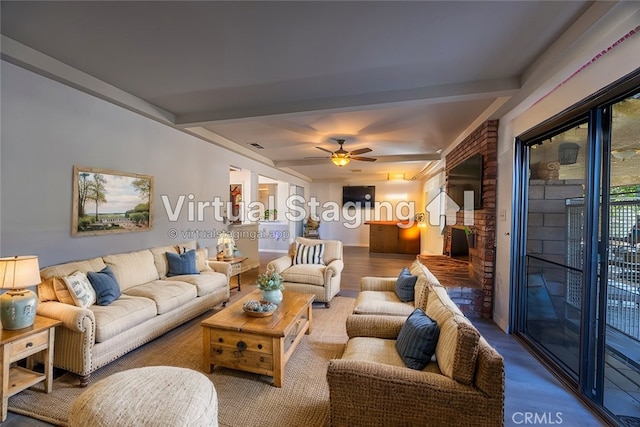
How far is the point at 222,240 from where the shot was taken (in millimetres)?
4816

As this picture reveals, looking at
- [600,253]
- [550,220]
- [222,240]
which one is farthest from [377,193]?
[600,253]

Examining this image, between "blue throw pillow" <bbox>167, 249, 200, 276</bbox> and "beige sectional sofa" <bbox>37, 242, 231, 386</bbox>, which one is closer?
"beige sectional sofa" <bbox>37, 242, 231, 386</bbox>

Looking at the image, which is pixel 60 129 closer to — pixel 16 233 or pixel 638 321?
pixel 16 233

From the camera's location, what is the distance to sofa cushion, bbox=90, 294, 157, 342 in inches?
89.1

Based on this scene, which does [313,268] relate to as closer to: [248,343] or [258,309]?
[258,309]

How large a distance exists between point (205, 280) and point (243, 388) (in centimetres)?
175

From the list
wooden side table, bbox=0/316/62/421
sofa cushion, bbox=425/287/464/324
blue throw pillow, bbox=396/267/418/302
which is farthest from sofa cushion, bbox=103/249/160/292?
sofa cushion, bbox=425/287/464/324

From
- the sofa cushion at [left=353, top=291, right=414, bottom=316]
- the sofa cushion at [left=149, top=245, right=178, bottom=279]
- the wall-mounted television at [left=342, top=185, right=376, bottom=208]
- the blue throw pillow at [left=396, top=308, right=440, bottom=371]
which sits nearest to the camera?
the blue throw pillow at [left=396, top=308, right=440, bottom=371]

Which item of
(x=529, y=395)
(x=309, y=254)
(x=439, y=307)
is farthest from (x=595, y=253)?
(x=309, y=254)

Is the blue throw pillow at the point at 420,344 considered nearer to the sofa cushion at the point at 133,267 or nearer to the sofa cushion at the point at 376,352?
the sofa cushion at the point at 376,352

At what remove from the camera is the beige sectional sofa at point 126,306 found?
7.13 feet

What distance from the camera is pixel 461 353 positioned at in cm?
137

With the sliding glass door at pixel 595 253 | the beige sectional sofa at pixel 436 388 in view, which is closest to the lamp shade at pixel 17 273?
the beige sectional sofa at pixel 436 388

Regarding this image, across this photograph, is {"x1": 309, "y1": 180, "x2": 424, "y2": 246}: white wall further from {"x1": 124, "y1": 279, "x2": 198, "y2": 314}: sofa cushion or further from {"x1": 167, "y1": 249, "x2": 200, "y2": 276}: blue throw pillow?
{"x1": 124, "y1": 279, "x2": 198, "y2": 314}: sofa cushion
